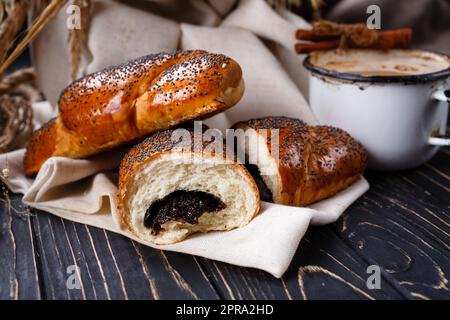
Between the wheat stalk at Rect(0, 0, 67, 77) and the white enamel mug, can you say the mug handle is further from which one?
the wheat stalk at Rect(0, 0, 67, 77)

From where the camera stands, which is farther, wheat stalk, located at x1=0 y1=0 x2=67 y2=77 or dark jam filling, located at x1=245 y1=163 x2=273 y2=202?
wheat stalk, located at x1=0 y1=0 x2=67 y2=77

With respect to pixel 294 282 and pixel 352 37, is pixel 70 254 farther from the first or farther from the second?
pixel 352 37

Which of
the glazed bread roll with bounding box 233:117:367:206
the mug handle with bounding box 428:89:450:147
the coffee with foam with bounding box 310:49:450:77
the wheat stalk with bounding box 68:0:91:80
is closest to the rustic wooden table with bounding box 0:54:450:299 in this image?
the glazed bread roll with bounding box 233:117:367:206

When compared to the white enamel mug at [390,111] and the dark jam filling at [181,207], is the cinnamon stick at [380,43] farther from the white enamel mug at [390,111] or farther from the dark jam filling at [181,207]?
the dark jam filling at [181,207]

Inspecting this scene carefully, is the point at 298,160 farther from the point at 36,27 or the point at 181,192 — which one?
the point at 36,27

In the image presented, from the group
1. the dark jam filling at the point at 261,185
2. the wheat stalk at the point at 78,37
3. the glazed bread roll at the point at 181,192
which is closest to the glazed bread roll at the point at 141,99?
the glazed bread roll at the point at 181,192
